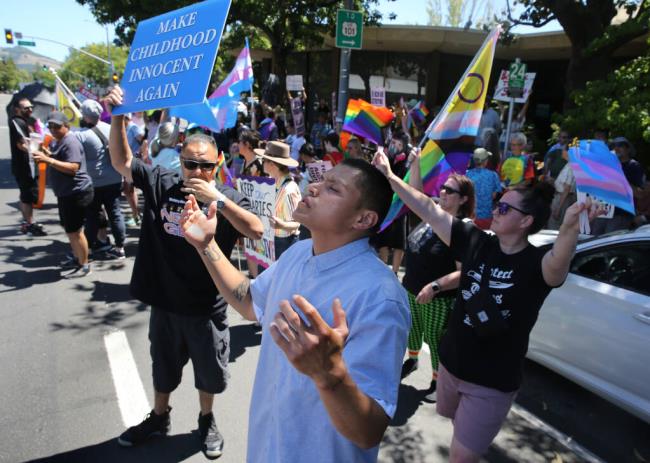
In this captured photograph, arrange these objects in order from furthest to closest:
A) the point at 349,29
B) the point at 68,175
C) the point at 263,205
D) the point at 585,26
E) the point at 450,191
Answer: the point at 585,26 → the point at 349,29 → the point at 68,175 → the point at 263,205 → the point at 450,191

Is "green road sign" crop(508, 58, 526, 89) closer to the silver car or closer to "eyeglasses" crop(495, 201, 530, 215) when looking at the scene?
the silver car

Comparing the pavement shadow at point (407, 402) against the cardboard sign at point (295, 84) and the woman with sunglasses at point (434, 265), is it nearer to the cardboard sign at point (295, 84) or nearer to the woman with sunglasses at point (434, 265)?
the woman with sunglasses at point (434, 265)

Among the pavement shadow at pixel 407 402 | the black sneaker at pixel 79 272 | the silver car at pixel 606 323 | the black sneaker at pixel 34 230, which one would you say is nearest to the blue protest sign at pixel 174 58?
the pavement shadow at pixel 407 402

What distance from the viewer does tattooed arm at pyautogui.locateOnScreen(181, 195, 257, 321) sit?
1.93 metres

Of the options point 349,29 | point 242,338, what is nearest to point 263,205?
point 242,338

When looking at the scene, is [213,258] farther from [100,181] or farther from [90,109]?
[100,181]

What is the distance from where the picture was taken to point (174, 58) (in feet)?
8.00

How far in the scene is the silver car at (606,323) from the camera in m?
3.25

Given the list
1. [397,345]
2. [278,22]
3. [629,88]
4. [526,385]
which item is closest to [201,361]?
[397,345]

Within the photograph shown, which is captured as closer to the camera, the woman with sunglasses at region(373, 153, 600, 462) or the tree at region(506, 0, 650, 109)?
the woman with sunglasses at region(373, 153, 600, 462)

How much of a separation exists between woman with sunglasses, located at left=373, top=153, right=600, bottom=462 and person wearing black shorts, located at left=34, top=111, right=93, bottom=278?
491 centimetres

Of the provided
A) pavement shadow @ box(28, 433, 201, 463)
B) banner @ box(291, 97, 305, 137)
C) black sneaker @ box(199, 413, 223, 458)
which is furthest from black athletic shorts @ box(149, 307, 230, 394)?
banner @ box(291, 97, 305, 137)

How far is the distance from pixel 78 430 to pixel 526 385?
3.56 meters

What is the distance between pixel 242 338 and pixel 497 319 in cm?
292
